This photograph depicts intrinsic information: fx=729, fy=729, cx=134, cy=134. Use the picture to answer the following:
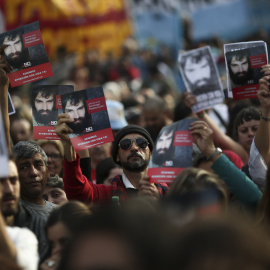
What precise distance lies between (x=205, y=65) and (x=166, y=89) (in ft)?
22.1

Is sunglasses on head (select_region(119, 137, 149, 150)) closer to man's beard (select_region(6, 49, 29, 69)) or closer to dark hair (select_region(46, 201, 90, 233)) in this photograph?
man's beard (select_region(6, 49, 29, 69))

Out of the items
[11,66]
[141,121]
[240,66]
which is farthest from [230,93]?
[141,121]

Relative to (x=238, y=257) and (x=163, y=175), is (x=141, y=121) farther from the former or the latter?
(x=238, y=257)

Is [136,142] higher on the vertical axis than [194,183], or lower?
lower

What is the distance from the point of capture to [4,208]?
4.12m

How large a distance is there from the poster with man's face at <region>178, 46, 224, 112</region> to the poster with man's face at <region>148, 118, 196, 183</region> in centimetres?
94

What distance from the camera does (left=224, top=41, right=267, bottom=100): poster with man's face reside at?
18.5 ft

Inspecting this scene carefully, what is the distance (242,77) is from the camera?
18.7 ft

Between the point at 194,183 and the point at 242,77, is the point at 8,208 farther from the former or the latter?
the point at 242,77

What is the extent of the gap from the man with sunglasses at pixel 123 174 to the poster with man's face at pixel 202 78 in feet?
2.12

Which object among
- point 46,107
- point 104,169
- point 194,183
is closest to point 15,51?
point 46,107

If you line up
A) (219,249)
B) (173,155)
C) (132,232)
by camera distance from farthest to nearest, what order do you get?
(173,155)
(132,232)
(219,249)

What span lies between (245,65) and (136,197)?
1726 millimetres

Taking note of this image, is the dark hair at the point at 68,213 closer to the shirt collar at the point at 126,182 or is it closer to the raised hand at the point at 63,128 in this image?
the raised hand at the point at 63,128
